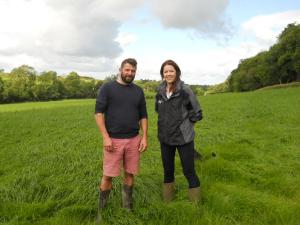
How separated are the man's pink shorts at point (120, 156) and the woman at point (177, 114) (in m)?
0.62

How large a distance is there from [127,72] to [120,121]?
76 cm

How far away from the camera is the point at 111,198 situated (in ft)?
18.6

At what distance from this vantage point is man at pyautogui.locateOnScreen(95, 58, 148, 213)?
5031 millimetres

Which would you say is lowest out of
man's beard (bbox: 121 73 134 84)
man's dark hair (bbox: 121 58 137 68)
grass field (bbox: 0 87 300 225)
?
grass field (bbox: 0 87 300 225)

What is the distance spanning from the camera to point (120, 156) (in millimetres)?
5156

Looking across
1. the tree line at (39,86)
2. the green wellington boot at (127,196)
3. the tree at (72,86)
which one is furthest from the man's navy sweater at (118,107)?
the tree at (72,86)

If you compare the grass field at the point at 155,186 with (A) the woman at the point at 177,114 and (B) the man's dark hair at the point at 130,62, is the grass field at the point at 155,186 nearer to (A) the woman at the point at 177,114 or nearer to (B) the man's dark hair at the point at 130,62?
(A) the woman at the point at 177,114

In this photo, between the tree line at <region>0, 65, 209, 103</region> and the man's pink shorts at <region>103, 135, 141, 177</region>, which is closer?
the man's pink shorts at <region>103, 135, 141, 177</region>

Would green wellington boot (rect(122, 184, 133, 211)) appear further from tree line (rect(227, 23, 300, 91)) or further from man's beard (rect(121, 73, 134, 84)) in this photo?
tree line (rect(227, 23, 300, 91))

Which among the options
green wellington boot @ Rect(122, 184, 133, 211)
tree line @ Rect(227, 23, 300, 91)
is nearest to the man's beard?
green wellington boot @ Rect(122, 184, 133, 211)

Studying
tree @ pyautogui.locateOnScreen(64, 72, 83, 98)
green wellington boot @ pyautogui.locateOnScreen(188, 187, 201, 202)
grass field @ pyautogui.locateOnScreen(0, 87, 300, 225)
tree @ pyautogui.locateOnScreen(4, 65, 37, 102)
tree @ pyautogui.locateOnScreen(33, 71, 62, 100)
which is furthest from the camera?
tree @ pyautogui.locateOnScreen(64, 72, 83, 98)

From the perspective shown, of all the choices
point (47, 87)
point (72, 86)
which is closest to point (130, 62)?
point (47, 87)

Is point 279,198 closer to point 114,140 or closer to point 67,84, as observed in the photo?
point 114,140

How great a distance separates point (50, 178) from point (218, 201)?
331 centimetres
